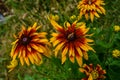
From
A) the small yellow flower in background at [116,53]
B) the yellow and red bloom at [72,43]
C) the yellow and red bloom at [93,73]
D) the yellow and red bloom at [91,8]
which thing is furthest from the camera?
the yellow and red bloom at [91,8]

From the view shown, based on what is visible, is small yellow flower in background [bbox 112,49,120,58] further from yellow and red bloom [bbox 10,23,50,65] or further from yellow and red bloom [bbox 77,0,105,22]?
yellow and red bloom [bbox 10,23,50,65]

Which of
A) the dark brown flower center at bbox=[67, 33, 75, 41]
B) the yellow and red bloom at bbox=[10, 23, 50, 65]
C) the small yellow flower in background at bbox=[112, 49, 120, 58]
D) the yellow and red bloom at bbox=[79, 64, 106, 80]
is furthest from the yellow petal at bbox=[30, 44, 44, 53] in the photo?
the small yellow flower in background at bbox=[112, 49, 120, 58]

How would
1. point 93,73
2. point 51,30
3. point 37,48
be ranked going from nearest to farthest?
point 37,48
point 93,73
point 51,30

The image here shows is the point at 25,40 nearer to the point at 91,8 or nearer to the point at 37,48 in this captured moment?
the point at 37,48

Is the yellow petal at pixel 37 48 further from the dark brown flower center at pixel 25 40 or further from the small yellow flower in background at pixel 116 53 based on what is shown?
the small yellow flower in background at pixel 116 53

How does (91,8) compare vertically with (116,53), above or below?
above

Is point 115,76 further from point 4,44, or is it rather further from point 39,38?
point 4,44

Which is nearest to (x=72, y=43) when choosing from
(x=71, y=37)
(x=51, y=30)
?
(x=71, y=37)

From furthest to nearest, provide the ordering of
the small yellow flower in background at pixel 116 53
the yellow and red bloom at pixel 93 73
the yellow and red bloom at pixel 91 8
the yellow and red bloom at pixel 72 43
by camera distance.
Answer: the yellow and red bloom at pixel 91 8 < the small yellow flower in background at pixel 116 53 < the yellow and red bloom at pixel 93 73 < the yellow and red bloom at pixel 72 43

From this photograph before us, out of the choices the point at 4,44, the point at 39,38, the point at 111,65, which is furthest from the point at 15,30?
the point at 39,38

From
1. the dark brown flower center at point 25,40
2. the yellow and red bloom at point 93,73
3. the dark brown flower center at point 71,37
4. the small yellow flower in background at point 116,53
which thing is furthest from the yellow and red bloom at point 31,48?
the small yellow flower in background at point 116,53

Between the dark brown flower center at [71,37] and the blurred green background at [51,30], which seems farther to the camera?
the blurred green background at [51,30]
